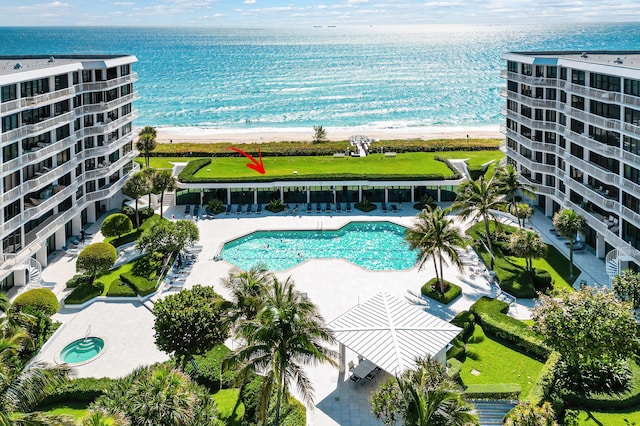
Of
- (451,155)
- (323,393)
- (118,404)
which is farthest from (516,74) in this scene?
(118,404)

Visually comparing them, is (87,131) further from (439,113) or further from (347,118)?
(439,113)

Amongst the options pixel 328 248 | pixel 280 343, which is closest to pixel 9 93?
pixel 328 248

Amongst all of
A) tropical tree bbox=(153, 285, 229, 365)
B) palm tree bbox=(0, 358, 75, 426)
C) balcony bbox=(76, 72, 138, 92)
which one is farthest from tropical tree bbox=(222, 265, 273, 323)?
balcony bbox=(76, 72, 138, 92)

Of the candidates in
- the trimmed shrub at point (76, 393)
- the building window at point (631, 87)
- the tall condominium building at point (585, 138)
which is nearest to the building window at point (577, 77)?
the tall condominium building at point (585, 138)

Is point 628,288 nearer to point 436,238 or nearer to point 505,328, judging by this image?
point 505,328

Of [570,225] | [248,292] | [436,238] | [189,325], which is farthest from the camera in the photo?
[570,225]

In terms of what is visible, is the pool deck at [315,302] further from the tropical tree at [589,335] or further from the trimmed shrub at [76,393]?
the tropical tree at [589,335]

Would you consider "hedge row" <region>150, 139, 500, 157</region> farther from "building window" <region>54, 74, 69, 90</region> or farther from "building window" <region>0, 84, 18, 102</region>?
"building window" <region>0, 84, 18, 102</region>
